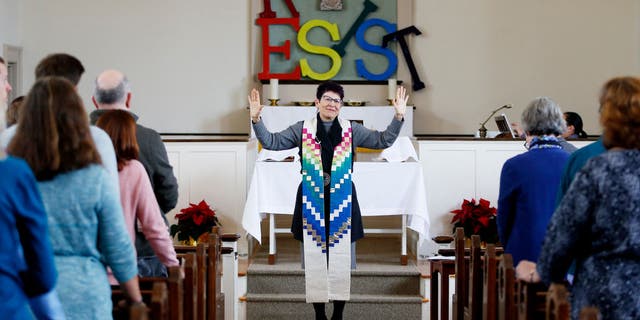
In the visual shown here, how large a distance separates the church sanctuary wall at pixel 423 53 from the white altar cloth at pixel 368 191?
109 inches

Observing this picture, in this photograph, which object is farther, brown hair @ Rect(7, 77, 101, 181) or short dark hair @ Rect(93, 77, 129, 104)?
short dark hair @ Rect(93, 77, 129, 104)

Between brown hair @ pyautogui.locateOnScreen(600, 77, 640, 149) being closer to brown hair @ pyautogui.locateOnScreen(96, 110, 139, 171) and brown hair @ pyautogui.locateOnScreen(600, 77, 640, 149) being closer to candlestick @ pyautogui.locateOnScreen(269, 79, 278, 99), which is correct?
brown hair @ pyautogui.locateOnScreen(96, 110, 139, 171)

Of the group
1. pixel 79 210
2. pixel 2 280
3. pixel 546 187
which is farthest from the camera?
pixel 546 187

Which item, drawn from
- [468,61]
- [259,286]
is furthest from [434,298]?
[468,61]

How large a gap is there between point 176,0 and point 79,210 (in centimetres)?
775

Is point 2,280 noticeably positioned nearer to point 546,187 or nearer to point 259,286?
point 546,187

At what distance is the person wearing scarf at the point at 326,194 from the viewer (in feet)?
20.4

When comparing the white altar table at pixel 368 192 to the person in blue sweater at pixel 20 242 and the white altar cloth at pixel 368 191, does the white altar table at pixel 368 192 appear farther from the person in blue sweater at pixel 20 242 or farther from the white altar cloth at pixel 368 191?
the person in blue sweater at pixel 20 242

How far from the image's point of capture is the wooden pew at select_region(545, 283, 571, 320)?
9.17ft

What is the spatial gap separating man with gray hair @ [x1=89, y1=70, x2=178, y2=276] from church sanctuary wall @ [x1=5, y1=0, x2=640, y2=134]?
6.16 metres

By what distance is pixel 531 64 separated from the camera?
10.4m

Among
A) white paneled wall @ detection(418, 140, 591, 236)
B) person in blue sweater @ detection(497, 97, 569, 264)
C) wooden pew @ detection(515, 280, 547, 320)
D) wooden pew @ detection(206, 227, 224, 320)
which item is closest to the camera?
wooden pew @ detection(515, 280, 547, 320)

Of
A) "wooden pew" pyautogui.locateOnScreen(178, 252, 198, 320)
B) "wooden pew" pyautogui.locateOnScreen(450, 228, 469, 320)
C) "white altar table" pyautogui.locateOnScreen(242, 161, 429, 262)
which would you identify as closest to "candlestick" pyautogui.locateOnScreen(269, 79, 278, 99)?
"white altar table" pyautogui.locateOnScreen(242, 161, 429, 262)

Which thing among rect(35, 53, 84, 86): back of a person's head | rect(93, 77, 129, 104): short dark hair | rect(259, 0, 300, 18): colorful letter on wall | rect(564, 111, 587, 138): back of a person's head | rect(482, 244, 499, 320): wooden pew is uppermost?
rect(259, 0, 300, 18): colorful letter on wall
